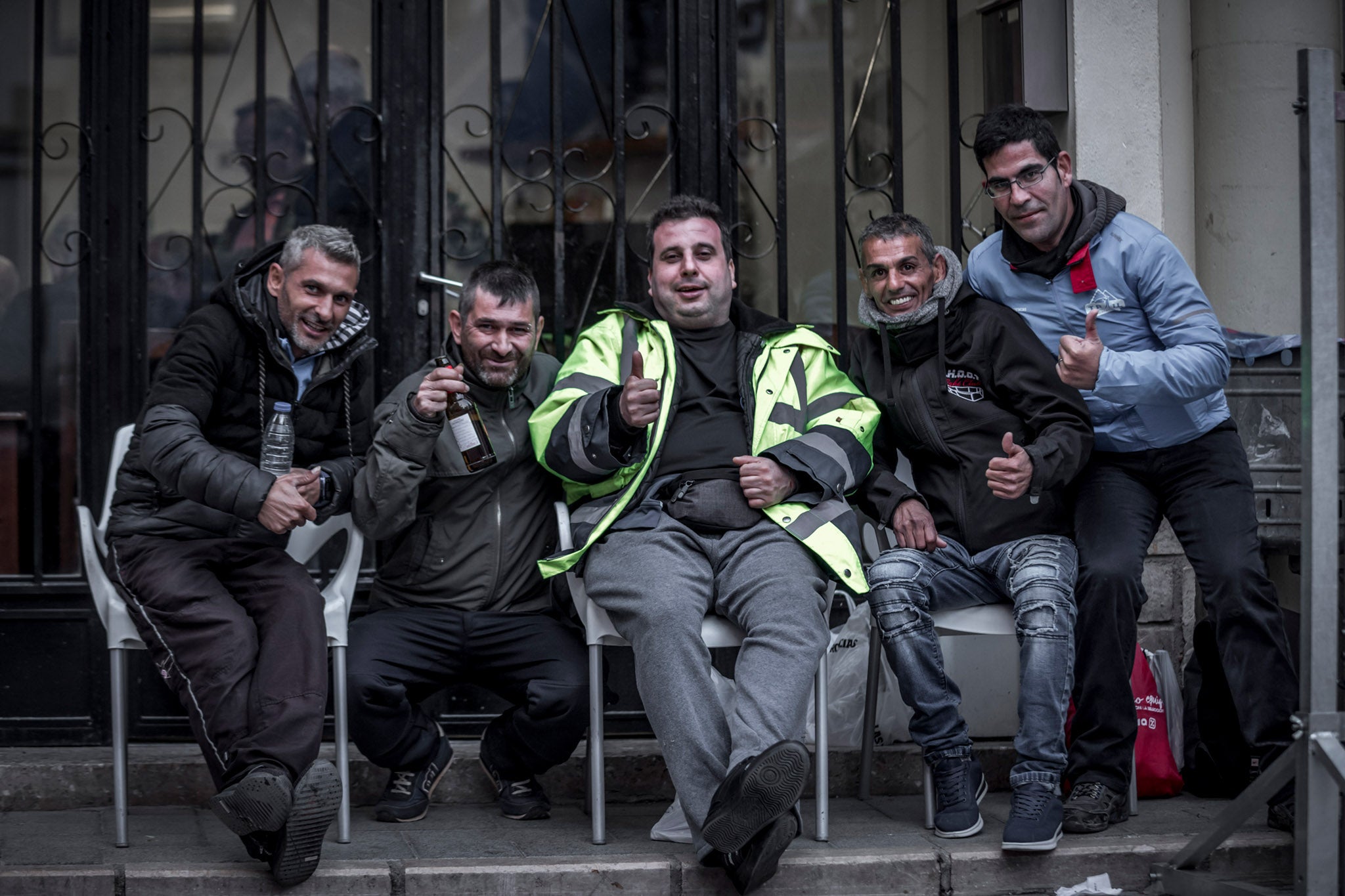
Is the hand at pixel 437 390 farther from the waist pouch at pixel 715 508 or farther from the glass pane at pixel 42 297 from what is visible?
the glass pane at pixel 42 297

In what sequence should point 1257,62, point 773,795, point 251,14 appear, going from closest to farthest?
point 773,795 → point 251,14 → point 1257,62

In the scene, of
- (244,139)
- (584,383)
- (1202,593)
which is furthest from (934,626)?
(244,139)

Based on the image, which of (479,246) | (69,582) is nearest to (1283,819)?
(479,246)

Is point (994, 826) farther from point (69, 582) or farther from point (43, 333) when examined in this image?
point (43, 333)

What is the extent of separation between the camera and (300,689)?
11.5ft

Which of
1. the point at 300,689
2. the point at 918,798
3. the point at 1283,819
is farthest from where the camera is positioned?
the point at 918,798

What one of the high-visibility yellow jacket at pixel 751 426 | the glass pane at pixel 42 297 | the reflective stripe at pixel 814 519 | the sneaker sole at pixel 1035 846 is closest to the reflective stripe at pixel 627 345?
the high-visibility yellow jacket at pixel 751 426

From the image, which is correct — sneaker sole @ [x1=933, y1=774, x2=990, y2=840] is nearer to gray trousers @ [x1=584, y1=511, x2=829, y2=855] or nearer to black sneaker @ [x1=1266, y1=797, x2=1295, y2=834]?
gray trousers @ [x1=584, y1=511, x2=829, y2=855]

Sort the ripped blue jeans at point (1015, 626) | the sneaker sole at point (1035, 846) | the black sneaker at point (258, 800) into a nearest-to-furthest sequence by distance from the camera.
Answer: the black sneaker at point (258, 800) → the sneaker sole at point (1035, 846) → the ripped blue jeans at point (1015, 626)

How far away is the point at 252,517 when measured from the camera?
365 centimetres

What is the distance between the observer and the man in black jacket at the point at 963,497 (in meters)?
3.70

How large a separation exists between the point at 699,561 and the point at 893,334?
37.6 inches

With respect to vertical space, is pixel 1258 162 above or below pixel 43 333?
above

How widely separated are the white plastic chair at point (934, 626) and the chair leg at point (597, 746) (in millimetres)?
812
